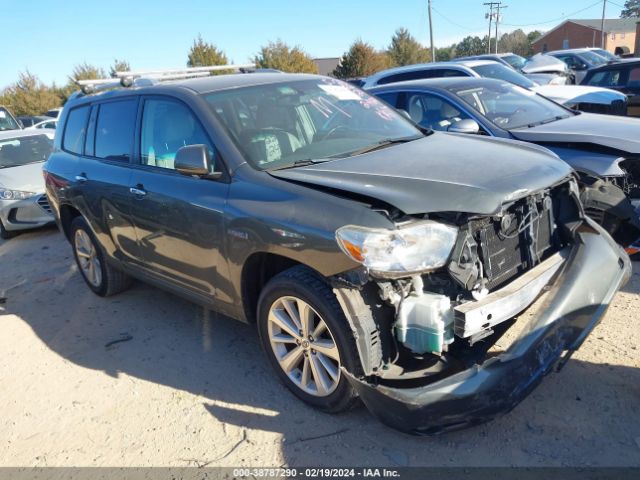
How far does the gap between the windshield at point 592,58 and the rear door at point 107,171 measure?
18865 millimetres

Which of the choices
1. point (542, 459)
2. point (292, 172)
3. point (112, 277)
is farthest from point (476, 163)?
point (112, 277)

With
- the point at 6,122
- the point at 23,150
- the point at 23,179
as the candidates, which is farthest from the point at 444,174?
the point at 6,122

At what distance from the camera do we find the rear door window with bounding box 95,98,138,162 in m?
4.27

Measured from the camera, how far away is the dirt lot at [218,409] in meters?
2.76

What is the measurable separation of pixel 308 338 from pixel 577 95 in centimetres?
701

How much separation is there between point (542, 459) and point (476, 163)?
1.57 m

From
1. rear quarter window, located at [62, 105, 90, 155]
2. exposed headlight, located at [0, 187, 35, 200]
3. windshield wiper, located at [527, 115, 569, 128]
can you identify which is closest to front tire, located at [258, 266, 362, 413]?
rear quarter window, located at [62, 105, 90, 155]

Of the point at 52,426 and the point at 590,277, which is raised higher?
the point at 590,277

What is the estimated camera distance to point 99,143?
4.71m

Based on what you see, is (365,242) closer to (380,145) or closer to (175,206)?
(380,145)

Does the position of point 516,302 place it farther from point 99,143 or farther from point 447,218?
point 99,143

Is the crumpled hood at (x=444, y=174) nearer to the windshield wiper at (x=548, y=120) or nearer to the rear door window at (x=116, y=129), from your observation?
the rear door window at (x=116, y=129)

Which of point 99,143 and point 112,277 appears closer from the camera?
point 99,143

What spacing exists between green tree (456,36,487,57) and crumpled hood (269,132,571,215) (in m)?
79.6
